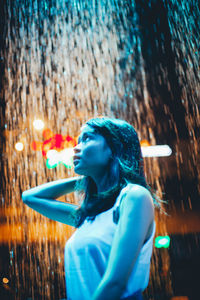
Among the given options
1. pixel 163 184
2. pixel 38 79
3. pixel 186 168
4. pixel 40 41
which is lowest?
pixel 163 184

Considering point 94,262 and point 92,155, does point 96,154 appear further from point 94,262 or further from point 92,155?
point 94,262

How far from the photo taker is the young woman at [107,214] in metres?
0.50

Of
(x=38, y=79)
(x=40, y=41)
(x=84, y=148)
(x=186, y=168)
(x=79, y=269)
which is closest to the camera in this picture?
(x=79, y=269)

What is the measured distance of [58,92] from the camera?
484 cm

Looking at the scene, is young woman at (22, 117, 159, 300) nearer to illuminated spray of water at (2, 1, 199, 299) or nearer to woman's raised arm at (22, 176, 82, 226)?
woman's raised arm at (22, 176, 82, 226)

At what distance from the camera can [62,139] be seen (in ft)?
13.5

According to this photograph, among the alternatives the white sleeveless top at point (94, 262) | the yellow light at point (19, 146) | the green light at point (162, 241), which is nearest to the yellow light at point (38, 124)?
the yellow light at point (19, 146)

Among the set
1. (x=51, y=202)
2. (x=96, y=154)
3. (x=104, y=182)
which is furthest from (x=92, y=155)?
(x=51, y=202)

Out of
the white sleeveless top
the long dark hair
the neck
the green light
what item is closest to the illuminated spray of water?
the green light

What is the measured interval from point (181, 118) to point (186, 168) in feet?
3.98

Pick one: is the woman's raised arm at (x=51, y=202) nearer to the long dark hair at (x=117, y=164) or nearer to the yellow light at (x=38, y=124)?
the long dark hair at (x=117, y=164)

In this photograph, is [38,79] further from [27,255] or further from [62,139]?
[27,255]

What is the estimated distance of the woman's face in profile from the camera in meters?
0.73

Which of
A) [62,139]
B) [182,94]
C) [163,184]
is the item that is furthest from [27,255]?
[182,94]
